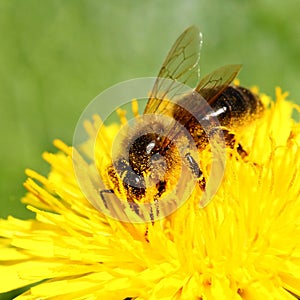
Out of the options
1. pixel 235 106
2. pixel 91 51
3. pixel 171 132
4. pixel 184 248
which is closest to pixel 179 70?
pixel 235 106

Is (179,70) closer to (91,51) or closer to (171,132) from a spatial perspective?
(171,132)

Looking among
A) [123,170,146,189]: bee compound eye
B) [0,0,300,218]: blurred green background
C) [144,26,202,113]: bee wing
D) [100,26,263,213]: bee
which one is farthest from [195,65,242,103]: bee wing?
[0,0,300,218]: blurred green background

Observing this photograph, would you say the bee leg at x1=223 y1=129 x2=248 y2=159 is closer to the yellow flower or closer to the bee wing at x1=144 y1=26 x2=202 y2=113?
the yellow flower

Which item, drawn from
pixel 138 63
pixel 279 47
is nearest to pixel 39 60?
pixel 138 63

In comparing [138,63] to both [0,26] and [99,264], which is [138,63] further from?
[99,264]

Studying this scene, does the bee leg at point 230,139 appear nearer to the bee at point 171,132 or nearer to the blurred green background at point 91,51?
the bee at point 171,132
